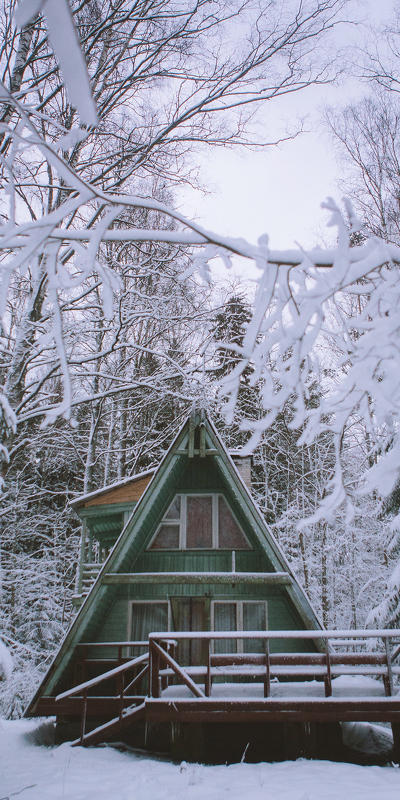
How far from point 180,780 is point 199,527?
5.20 meters

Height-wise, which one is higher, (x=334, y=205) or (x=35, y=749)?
(x=334, y=205)

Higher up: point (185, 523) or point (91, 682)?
point (185, 523)

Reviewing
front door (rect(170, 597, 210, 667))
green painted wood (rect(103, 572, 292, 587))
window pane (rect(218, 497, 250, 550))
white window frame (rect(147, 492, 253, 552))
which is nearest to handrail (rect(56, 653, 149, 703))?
green painted wood (rect(103, 572, 292, 587))

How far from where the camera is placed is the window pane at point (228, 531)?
34.5 feet

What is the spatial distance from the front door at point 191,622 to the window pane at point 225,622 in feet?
0.74

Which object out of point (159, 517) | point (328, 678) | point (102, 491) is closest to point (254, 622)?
point (328, 678)

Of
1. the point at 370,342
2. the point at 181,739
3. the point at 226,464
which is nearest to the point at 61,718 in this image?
the point at 181,739

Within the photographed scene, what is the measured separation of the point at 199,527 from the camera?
1078 centimetres

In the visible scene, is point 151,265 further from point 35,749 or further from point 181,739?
point 35,749

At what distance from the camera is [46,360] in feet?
27.3

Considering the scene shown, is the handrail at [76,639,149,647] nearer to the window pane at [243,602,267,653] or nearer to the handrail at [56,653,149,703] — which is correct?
the handrail at [56,653,149,703]

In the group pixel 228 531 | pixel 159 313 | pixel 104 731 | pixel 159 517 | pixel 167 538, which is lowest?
pixel 104 731

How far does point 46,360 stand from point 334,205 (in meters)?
7.29

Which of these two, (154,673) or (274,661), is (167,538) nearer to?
(154,673)
